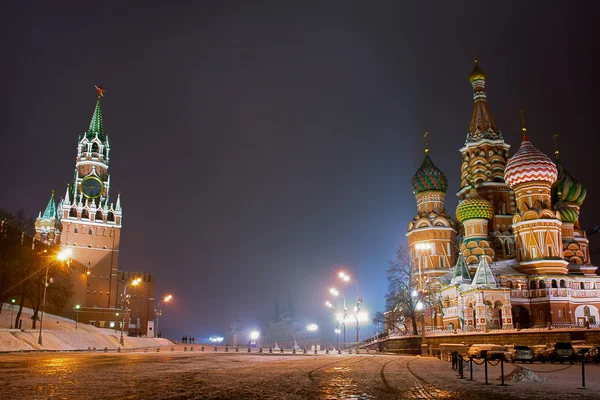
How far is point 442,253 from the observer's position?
68562mm

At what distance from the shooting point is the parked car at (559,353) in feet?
93.5

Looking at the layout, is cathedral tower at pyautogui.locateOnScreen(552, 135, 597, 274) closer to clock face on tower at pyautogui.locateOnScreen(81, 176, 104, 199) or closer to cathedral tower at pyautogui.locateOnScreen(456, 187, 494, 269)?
cathedral tower at pyautogui.locateOnScreen(456, 187, 494, 269)

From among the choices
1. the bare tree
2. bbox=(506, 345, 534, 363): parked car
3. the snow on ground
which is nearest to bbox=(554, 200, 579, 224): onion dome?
the bare tree

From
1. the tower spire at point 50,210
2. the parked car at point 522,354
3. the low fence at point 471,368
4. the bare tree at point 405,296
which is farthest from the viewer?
the tower spire at point 50,210

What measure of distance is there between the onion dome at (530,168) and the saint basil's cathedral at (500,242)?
11cm

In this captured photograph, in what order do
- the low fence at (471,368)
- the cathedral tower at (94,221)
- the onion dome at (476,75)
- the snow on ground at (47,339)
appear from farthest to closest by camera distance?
1. the cathedral tower at (94,221)
2. the onion dome at (476,75)
3. the snow on ground at (47,339)
4. the low fence at (471,368)

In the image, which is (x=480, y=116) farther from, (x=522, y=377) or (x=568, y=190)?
(x=522, y=377)

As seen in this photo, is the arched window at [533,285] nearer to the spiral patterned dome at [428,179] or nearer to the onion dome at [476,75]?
the spiral patterned dome at [428,179]

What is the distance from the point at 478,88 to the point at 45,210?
81928 millimetres

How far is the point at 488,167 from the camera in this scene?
7269cm

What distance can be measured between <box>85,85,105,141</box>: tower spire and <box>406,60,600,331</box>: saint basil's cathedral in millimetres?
63127

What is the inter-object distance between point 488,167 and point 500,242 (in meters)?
10.7

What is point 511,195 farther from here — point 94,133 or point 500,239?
point 94,133

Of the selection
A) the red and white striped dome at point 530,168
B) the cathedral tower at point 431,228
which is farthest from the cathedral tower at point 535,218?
the cathedral tower at point 431,228
